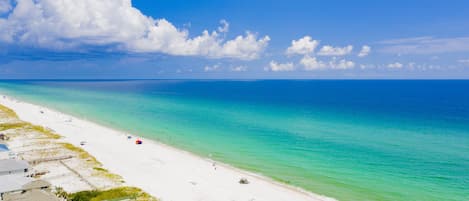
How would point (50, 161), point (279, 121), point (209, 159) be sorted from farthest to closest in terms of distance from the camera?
1. point (279, 121)
2. point (209, 159)
3. point (50, 161)

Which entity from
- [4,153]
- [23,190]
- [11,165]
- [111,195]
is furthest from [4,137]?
[111,195]

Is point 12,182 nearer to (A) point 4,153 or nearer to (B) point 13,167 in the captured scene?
(B) point 13,167

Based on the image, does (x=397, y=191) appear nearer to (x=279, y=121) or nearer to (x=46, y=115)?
(x=279, y=121)

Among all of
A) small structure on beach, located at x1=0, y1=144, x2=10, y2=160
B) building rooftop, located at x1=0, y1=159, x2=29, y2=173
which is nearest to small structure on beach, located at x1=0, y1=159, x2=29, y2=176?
building rooftop, located at x1=0, y1=159, x2=29, y2=173

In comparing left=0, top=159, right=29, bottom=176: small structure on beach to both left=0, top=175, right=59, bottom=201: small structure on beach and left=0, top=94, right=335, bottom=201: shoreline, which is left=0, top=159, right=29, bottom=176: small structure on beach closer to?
left=0, top=175, right=59, bottom=201: small structure on beach

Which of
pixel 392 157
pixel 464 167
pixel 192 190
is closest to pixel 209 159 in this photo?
pixel 192 190
